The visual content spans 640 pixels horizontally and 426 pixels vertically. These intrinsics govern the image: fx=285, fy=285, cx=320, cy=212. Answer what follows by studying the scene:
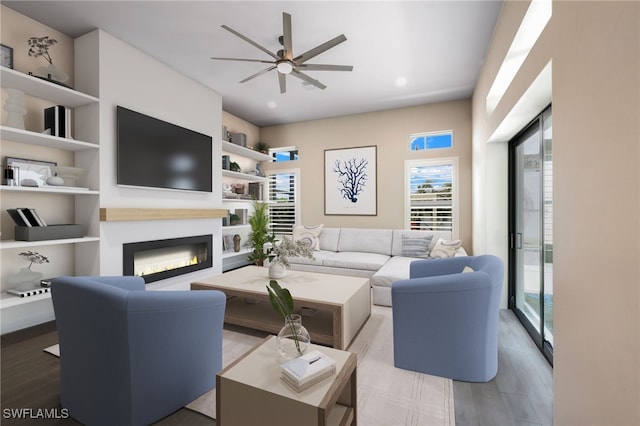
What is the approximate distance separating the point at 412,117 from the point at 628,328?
14.9 feet

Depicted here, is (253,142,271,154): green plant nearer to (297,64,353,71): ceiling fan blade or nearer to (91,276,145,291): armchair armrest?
(297,64,353,71): ceiling fan blade

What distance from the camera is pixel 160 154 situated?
352 centimetres

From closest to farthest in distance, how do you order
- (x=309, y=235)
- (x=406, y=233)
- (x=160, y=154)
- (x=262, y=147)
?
1. (x=160, y=154)
2. (x=406, y=233)
3. (x=309, y=235)
4. (x=262, y=147)

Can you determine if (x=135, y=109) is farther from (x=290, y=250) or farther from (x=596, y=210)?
(x=596, y=210)

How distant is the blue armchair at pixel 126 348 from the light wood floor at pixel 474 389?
166mm

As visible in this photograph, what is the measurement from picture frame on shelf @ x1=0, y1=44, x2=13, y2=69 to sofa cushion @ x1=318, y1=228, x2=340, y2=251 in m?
4.17

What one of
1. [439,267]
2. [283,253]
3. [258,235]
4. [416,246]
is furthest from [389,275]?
[258,235]

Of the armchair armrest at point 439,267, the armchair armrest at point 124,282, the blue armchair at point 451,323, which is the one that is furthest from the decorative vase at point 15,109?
the armchair armrest at point 439,267

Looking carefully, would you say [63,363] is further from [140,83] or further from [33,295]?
[140,83]

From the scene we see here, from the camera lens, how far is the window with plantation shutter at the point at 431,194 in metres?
4.71

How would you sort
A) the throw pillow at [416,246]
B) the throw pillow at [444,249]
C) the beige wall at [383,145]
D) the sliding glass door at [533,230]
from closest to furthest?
the sliding glass door at [533,230] < the throw pillow at [444,249] < the throw pillow at [416,246] < the beige wall at [383,145]

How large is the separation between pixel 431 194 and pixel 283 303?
13.6ft

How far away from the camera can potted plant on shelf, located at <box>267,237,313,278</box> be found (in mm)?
2841

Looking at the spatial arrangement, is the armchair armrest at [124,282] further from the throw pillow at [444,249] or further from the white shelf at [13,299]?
the throw pillow at [444,249]
